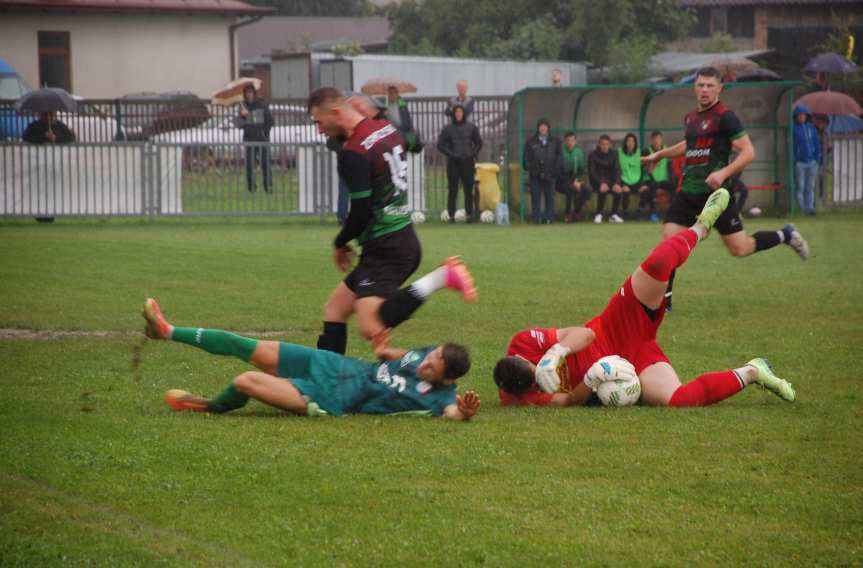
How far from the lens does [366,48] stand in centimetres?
7950

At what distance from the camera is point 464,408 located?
7648 mm

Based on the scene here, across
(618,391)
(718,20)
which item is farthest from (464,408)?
(718,20)

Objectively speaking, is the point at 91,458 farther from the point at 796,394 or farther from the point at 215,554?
the point at 796,394

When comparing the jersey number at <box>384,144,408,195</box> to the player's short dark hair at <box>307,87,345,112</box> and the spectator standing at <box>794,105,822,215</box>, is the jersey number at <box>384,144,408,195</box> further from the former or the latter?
the spectator standing at <box>794,105,822,215</box>

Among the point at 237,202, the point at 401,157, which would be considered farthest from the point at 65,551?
the point at 237,202

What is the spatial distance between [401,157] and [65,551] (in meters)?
4.15

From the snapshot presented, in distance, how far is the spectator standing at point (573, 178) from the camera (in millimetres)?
25344

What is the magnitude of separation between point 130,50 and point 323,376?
4476 centimetres

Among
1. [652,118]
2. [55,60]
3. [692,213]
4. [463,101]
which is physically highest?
[55,60]

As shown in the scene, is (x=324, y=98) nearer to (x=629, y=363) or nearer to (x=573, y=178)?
(x=629, y=363)

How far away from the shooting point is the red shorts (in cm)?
838

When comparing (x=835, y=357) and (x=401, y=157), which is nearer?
(x=401, y=157)

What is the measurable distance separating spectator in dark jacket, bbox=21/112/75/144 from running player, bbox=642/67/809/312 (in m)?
16.1

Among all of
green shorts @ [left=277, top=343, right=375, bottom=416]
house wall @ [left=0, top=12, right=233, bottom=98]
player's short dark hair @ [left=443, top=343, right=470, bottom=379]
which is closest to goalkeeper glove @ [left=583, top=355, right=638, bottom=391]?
player's short dark hair @ [left=443, top=343, right=470, bottom=379]
